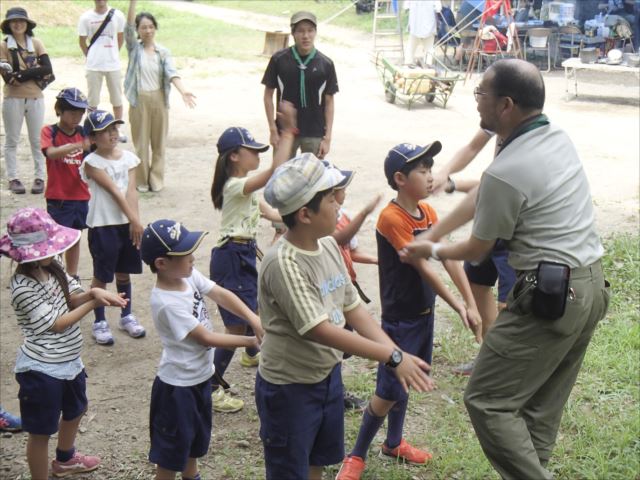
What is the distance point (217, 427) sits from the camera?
5035 millimetres

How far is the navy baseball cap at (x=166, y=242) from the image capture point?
12.8 ft

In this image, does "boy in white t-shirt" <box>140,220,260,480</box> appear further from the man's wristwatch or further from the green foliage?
the green foliage

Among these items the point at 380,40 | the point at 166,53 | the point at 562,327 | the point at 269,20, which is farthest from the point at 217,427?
the point at 269,20

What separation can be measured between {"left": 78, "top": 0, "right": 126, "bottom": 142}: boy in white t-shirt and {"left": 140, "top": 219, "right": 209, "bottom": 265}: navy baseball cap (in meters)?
7.31

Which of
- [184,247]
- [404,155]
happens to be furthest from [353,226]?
[184,247]

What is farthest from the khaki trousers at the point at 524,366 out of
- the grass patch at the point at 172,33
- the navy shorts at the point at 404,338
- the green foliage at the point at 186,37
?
the green foliage at the point at 186,37

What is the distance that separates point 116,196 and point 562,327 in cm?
335

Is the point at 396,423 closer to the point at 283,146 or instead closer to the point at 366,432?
the point at 366,432

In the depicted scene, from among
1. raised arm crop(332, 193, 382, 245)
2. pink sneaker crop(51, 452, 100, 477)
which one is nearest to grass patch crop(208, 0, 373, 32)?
raised arm crop(332, 193, 382, 245)

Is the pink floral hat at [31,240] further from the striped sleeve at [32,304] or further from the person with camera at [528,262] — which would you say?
the person with camera at [528,262]

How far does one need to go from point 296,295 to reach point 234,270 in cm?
194

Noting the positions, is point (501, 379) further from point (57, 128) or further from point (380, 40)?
point (380, 40)

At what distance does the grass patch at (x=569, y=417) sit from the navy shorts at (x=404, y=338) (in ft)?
1.74

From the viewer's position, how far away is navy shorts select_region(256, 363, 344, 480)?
3.54 metres
